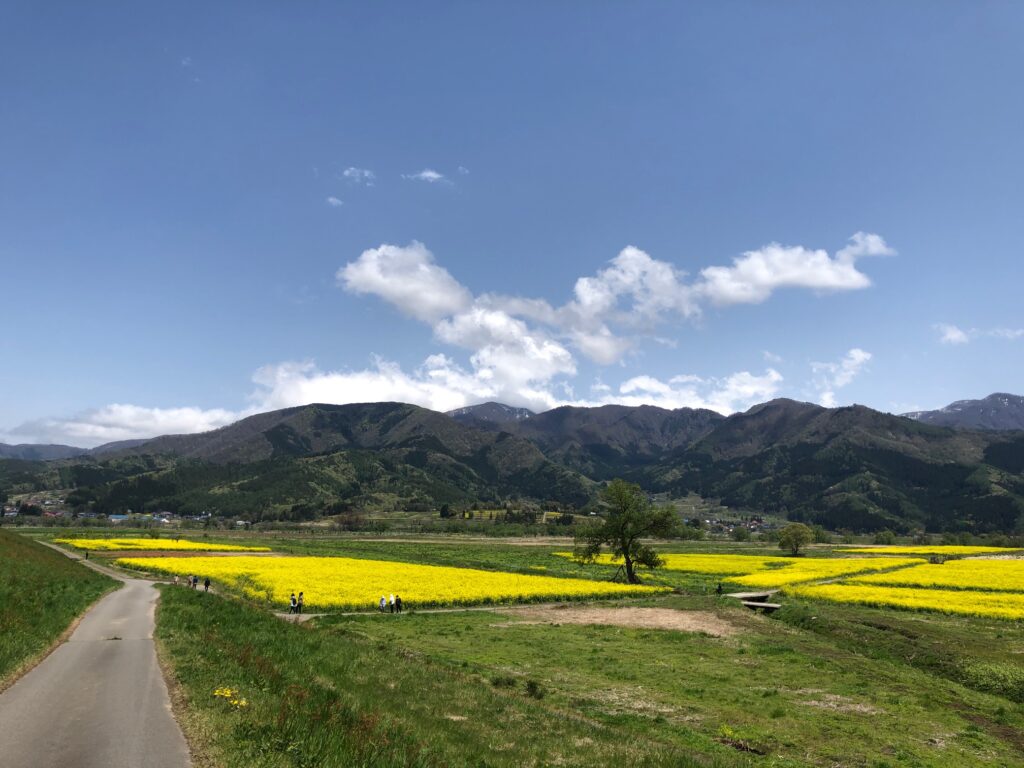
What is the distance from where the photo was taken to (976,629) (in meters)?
42.0

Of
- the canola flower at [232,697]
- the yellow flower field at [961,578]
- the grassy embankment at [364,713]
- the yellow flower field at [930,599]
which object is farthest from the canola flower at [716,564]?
the canola flower at [232,697]

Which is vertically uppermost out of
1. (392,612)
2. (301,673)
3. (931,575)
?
(301,673)

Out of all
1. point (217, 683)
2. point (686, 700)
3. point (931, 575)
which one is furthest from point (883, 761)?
point (931, 575)

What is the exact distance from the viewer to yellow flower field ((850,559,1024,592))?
65750 millimetres

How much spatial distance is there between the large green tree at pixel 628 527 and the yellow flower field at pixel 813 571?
12.2m

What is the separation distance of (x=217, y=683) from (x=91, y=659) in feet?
25.5

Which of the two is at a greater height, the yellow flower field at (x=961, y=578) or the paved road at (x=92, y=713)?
the paved road at (x=92, y=713)

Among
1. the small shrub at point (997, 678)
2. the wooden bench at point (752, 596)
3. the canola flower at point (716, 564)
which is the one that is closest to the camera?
the small shrub at point (997, 678)

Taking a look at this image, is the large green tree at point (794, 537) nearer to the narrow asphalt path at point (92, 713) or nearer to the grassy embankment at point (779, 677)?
the grassy embankment at point (779, 677)

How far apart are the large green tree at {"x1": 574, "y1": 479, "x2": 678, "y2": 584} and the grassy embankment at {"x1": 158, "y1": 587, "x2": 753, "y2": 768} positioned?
164ft

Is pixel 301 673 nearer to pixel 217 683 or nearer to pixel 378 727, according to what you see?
pixel 217 683

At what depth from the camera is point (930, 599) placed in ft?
182

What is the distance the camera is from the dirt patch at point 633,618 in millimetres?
40125

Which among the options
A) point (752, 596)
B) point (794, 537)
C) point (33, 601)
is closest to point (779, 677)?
point (752, 596)
